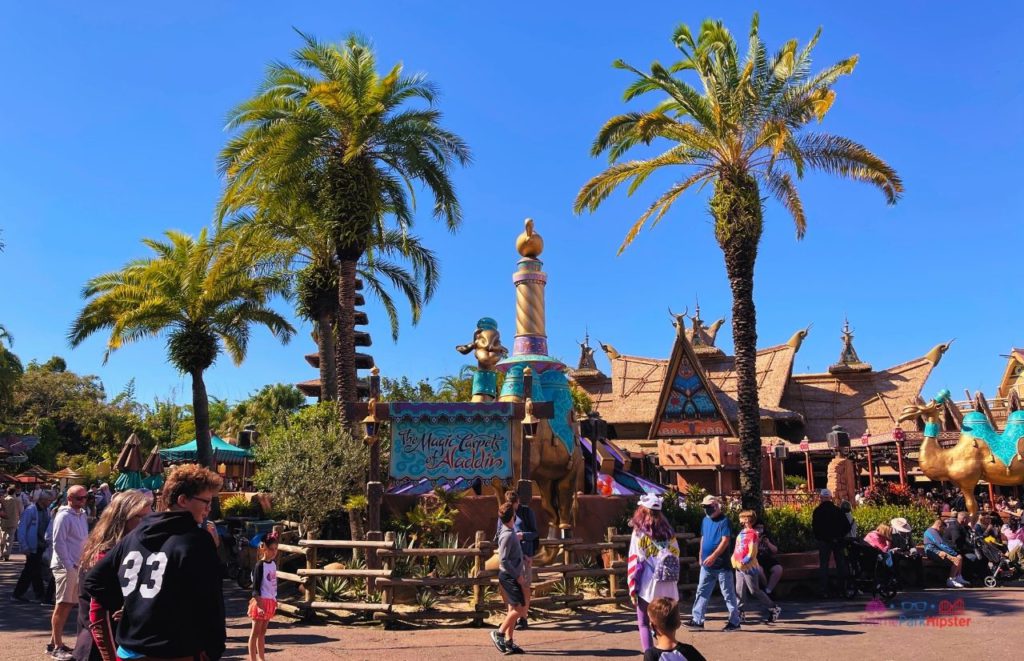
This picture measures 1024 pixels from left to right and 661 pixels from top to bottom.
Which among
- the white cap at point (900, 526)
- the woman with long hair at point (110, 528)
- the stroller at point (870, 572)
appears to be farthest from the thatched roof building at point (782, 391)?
the woman with long hair at point (110, 528)

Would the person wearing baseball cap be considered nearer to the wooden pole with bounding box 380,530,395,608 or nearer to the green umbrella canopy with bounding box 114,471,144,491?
the wooden pole with bounding box 380,530,395,608

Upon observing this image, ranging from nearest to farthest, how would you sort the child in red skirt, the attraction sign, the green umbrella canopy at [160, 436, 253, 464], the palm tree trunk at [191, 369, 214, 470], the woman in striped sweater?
the child in red skirt → the woman in striped sweater → the attraction sign → the palm tree trunk at [191, 369, 214, 470] → the green umbrella canopy at [160, 436, 253, 464]

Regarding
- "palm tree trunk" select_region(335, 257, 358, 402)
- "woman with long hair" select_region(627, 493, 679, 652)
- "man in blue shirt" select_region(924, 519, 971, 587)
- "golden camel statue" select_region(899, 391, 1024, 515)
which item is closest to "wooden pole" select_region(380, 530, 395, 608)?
"woman with long hair" select_region(627, 493, 679, 652)

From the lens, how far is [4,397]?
33.6 meters

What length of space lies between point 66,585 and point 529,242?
956cm

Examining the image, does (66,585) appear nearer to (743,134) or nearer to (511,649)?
(511,649)

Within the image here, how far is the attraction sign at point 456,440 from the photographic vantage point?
12.0m

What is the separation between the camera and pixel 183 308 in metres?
22.2

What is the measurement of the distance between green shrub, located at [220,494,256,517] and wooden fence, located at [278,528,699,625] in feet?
27.2

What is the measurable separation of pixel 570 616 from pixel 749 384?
6.05 meters

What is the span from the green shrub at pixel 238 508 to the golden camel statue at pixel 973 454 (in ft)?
57.9

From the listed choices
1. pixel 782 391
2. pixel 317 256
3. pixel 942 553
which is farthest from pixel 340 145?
pixel 782 391

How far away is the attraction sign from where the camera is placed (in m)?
12.0

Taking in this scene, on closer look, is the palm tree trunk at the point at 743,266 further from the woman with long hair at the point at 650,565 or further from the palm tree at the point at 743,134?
the woman with long hair at the point at 650,565
